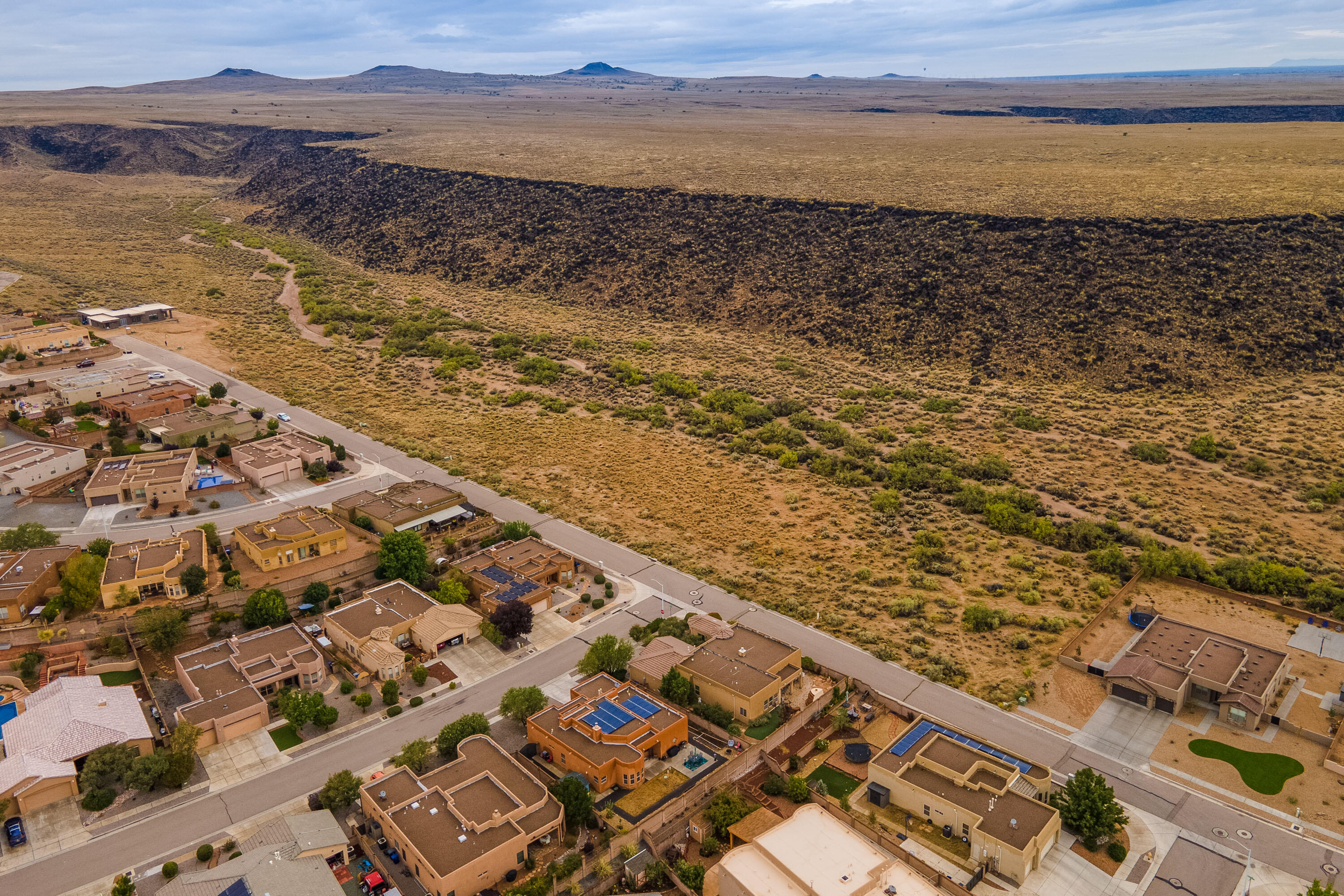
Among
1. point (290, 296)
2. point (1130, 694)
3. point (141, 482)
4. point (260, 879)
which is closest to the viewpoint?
point (260, 879)

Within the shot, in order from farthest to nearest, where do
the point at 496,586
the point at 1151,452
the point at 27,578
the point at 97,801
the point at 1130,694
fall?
1. the point at 1151,452
2. the point at 496,586
3. the point at 27,578
4. the point at 1130,694
5. the point at 97,801

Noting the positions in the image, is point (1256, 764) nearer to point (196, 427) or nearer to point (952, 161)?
point (196, 427)

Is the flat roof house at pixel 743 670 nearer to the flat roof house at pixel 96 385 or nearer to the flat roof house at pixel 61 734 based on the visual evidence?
the flat roof house at pixel 61 734

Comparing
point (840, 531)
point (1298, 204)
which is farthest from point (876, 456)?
point (1298, 204)

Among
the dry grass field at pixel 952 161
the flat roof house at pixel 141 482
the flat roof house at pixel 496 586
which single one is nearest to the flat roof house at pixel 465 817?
the flat roof house at pixel 496 586

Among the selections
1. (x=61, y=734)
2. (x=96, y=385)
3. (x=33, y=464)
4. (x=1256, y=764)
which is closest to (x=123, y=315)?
(x=96, y=385)

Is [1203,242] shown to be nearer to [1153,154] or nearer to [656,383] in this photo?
[1153,154]
